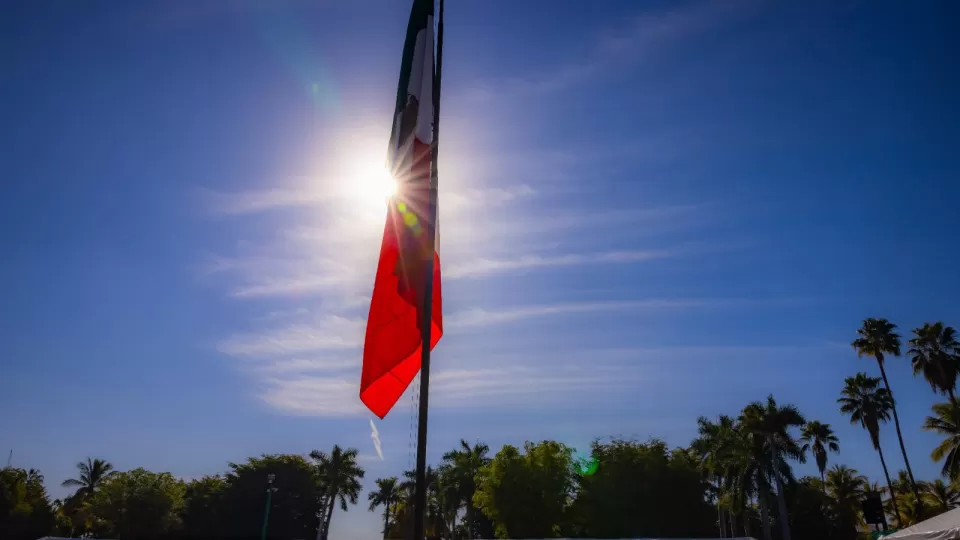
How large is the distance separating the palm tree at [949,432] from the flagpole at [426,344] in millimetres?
51697

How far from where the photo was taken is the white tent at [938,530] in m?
19.7

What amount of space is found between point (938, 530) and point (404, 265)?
22744 millimetres

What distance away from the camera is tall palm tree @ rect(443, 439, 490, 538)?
7244 cm

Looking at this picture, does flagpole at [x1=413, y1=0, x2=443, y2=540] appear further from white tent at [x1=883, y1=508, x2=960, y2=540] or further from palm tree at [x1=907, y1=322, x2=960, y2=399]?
palm tree at [x1=907, y1=322, x2=960, y2=399]

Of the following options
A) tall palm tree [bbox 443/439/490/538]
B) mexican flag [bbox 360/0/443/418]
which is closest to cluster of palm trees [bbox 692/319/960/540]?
tall palm tree [bbox 443/439/490/538]

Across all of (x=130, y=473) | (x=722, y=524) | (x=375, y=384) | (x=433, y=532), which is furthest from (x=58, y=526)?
(x=375, y=384)

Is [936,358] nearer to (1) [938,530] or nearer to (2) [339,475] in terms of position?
(1) [938,530]

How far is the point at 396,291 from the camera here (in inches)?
370

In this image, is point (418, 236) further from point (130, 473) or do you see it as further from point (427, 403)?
point (130, 473)

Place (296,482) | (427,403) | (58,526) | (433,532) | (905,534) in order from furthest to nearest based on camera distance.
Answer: (433,532) < (58,526) < (296,482) < (905,534) < (427,403)

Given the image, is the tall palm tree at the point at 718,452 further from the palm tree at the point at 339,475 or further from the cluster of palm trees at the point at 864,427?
the palm tree at the point at 339,475

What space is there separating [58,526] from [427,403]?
323ft

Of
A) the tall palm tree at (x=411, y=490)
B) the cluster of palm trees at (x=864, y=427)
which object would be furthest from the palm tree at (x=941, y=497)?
the tall palm tree at (x=411, y=490)

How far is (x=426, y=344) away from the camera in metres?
7.90
